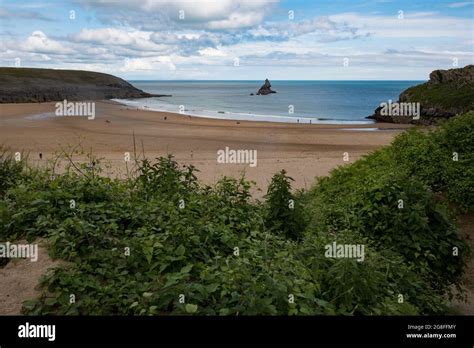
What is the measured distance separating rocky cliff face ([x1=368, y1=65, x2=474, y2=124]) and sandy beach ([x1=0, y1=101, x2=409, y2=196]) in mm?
12749

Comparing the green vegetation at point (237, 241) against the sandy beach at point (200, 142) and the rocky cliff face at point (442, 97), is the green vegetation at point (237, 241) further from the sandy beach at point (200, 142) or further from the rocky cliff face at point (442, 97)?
the rocky cliff face at point (442, 97)

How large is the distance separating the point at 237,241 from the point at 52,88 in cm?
7232

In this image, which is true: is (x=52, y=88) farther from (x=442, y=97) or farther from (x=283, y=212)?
(x=283, y=212)

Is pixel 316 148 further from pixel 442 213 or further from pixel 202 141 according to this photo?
pixel 442 213

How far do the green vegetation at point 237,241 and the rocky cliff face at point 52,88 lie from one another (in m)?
61.1

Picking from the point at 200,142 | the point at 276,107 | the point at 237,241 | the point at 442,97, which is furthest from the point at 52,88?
the point at 237,241

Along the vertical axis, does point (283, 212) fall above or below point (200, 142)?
below

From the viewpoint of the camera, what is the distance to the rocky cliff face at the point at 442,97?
1656 inches

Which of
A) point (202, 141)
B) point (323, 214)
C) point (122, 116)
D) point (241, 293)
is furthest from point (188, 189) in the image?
point (122, 116)

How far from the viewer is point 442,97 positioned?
44500mm

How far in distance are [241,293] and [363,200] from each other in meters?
4.12

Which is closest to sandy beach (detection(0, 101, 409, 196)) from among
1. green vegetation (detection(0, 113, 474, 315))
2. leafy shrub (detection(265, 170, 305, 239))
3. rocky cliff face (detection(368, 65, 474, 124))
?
green vegetation (detection(0, 113, 474, 315))

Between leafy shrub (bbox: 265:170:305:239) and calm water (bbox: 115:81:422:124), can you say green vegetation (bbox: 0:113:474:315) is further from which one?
calm water (bbox: 115:81:422:124)

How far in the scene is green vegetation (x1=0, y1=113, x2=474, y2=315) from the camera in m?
4.39
